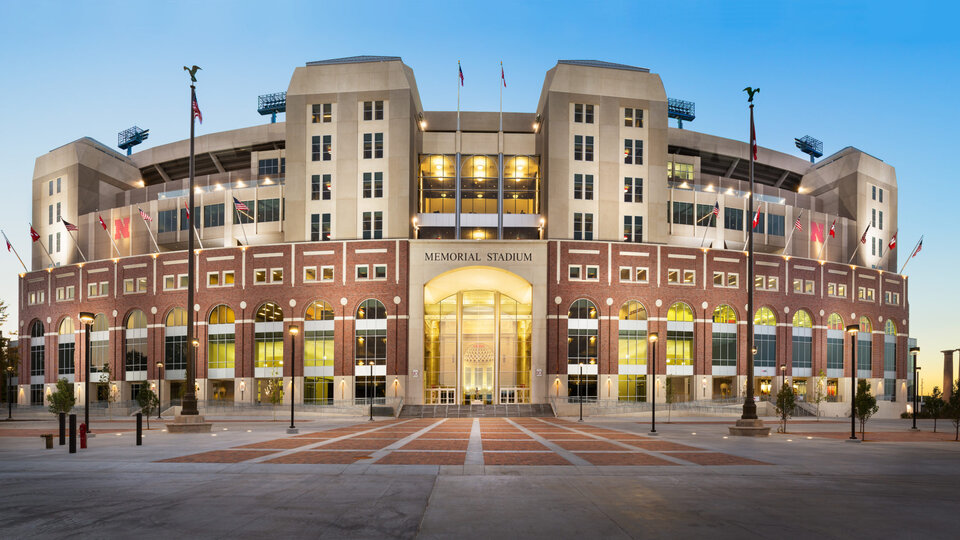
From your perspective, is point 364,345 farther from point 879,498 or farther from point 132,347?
point 879,498

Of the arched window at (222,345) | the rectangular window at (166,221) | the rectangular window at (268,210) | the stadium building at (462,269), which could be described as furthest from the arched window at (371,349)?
the rectangular window at (166,221)

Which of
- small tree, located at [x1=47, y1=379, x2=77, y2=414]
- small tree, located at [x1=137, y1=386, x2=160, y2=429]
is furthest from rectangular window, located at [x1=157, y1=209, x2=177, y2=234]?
small tree, located at [x1=47, y1=379, x2=77, y2=414]

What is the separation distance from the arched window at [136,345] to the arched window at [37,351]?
15146 mm

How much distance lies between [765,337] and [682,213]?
16522 mm

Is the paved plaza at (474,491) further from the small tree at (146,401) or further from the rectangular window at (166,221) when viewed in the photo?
the rectangular window at (166,221)

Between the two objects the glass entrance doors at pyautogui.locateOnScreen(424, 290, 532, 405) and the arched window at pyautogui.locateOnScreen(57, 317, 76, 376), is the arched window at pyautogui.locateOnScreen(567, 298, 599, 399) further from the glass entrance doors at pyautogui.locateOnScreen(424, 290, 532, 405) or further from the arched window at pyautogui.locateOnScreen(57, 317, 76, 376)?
the arched window at pyautogui.locateOnScreen(57, 317, 76, 376)

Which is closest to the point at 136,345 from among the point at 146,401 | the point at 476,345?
the point at 476,345

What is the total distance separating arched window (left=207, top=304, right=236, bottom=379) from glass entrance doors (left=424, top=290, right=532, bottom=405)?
20.7 metres

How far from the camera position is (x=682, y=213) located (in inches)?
2975

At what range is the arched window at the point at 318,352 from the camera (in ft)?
226

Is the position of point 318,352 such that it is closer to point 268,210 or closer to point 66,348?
point 268,210

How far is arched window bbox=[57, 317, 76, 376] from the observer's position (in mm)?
79000

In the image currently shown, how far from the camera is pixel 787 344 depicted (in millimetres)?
74125

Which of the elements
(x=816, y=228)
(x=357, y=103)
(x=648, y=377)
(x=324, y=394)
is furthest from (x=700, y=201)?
(x=324, y=394)
